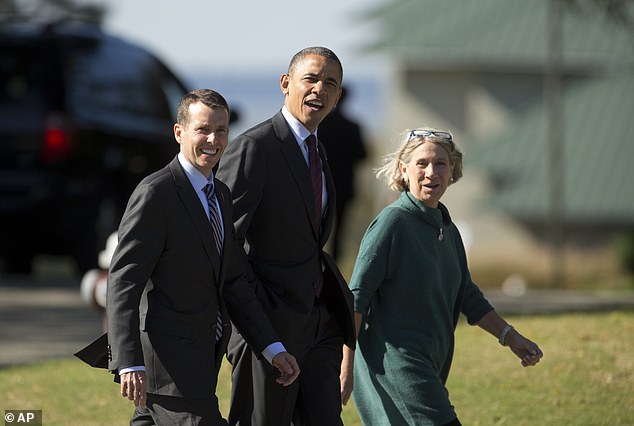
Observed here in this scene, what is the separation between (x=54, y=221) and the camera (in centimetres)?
1365

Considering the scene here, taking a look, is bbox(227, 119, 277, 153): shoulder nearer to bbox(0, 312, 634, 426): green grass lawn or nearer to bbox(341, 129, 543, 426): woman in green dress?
bbox(341, 129, 543, 426): woman in green dress

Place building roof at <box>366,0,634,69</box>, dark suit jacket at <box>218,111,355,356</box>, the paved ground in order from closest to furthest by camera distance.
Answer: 1. dark suit jacket at <box>218,111,355,356</box>
2. the paved ground
3. building roof at <box>366,0,634,69</box>

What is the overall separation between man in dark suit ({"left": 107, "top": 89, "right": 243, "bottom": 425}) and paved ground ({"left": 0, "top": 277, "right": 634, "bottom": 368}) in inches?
204

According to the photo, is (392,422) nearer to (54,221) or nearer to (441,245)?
(441,245)

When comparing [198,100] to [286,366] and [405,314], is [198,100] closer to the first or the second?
[286,366]

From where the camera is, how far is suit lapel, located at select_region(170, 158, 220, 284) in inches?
220

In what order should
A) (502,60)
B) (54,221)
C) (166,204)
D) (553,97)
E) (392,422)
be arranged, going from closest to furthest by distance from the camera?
(166,204), (392,422), (54,221), (553,97), (502,60)

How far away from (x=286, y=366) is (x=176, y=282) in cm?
61

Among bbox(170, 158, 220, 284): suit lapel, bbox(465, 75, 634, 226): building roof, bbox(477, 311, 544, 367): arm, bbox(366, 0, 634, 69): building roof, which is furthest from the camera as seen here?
bbox(366, 0, 634, 69): building roof

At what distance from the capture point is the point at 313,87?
617cm

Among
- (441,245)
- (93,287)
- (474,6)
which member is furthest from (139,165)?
(474,6)

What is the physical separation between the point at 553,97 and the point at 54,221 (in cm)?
2255

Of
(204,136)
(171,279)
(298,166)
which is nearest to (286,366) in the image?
(171,279)

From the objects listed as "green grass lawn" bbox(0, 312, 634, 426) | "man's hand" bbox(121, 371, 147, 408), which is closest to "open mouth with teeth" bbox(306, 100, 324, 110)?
"man's hand" bbox(121, 371, 147, 408)
